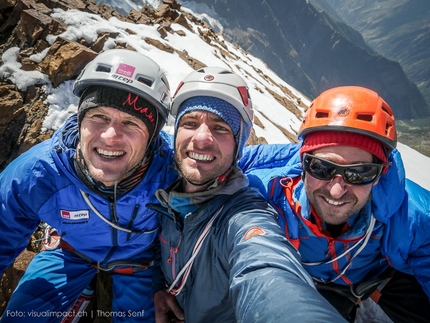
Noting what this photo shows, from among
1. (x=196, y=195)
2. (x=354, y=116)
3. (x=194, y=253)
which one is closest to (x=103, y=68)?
(x=196, y=195)

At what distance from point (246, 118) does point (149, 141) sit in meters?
1.36

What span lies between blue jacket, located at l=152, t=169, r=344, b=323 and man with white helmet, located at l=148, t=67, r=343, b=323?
0.01 m

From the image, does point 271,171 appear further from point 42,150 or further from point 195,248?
point 42,150

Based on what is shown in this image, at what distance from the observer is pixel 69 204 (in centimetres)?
337

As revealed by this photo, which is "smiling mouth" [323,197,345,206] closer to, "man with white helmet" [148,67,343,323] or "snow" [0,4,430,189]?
"man with white helmet" [148,67,343,323]

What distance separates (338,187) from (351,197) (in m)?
0.23

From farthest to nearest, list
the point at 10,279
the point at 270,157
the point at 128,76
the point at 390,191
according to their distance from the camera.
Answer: the point at 10,279 → the point at 270,157 → the point at 128,76 → the point at 390,191

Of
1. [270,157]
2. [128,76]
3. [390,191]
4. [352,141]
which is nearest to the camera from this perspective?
[390,191]

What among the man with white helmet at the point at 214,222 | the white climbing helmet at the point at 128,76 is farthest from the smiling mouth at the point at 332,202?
the white climbing helmet at the point at 128,76

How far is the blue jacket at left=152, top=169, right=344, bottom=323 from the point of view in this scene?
179cm

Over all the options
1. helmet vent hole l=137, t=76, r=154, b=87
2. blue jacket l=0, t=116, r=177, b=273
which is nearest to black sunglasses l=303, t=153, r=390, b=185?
blue jacket l=0, t=116, r=177, b=273

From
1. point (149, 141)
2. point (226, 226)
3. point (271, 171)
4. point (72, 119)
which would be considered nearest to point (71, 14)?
point (72, 119)

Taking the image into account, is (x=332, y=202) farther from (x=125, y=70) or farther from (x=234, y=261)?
(x=125, y=70)

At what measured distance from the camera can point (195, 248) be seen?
9.35 ft
